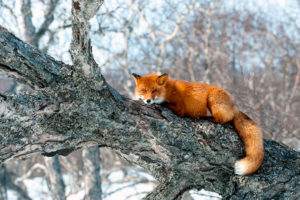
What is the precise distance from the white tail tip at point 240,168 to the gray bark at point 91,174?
6.62m

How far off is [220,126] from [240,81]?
5.85 meters

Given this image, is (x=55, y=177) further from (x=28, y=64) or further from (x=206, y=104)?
(x=28, y=64)

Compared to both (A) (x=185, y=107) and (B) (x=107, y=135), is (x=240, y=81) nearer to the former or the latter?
(A) (x=185, y=107)

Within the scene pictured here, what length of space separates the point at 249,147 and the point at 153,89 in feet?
5.38

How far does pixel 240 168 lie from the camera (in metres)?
3.62

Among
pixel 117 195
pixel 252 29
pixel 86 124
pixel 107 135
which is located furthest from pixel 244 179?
pixel 252 29

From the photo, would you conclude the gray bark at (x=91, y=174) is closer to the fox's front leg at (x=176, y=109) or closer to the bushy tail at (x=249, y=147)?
the fox's front leg at (x=176, y=109)

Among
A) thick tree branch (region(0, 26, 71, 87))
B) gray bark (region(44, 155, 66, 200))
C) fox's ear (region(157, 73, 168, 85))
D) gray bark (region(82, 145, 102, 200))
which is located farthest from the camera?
gray bark (region(44, 155, 66, 200))

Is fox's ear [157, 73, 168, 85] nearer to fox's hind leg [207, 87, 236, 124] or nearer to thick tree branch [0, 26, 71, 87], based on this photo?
fox's hind leg [207, 87, 236, 124]

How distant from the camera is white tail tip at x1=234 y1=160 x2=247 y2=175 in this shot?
3.60m

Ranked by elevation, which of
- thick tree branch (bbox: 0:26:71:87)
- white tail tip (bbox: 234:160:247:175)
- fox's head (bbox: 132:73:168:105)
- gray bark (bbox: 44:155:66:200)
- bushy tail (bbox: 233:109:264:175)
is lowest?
gray bark (bbox: 44:155:66:200)

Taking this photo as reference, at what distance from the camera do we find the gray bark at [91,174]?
9609 millimetres

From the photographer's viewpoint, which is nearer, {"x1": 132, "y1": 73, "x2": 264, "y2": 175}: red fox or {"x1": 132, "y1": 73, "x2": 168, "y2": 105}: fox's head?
{"x1": 132, "y1": 73, "x2": 264, "y2": 175}: red fox

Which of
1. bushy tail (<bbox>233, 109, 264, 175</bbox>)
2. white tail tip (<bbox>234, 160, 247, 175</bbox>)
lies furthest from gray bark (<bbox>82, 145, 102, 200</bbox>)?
white tail tip (<bbox>234, 160, 247, 175</bbox>)
